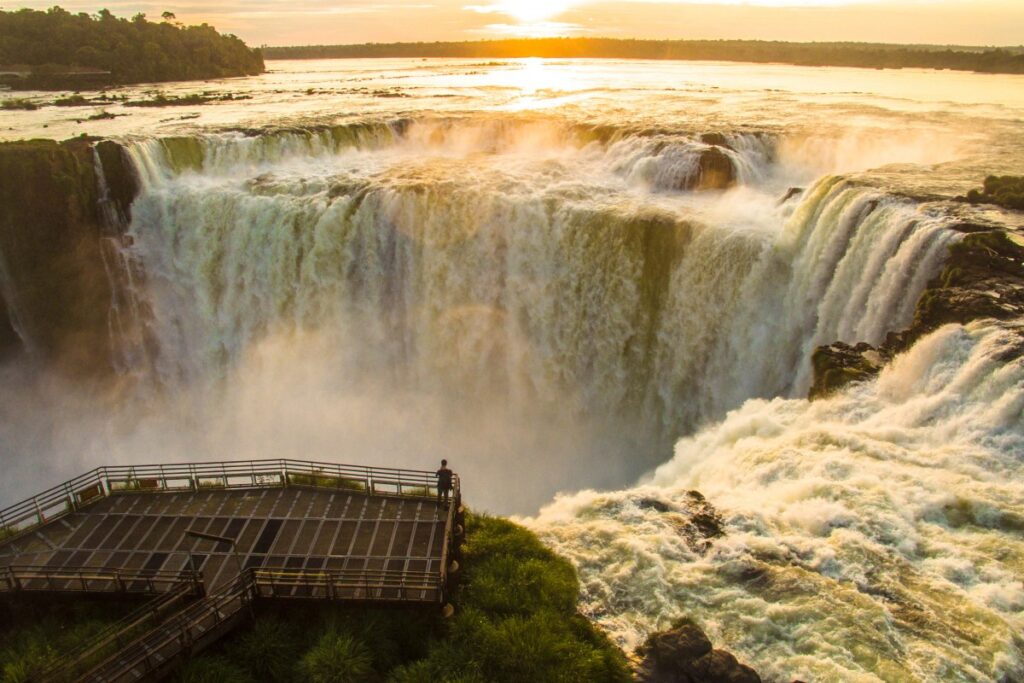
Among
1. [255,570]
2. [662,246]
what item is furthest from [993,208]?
[255,570]

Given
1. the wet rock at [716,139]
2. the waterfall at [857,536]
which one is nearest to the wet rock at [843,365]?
the waterfall at [857,536]

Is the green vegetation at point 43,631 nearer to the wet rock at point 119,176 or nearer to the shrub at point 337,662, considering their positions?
the shrub at point 337,662

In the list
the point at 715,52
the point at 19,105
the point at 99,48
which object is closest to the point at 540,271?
the point at 19,105

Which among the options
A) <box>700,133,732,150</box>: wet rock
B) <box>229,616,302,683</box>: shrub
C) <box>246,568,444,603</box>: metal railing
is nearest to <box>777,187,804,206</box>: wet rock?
<box>700,133,732,150</box>: wet rock

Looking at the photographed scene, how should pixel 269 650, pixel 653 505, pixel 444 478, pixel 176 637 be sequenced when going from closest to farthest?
pixel 176 637
pixel 269 650
pixel 444 478
pixel 653 505

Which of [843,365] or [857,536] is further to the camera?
[843,365]

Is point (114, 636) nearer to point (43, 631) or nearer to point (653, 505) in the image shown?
point (43, 631)
